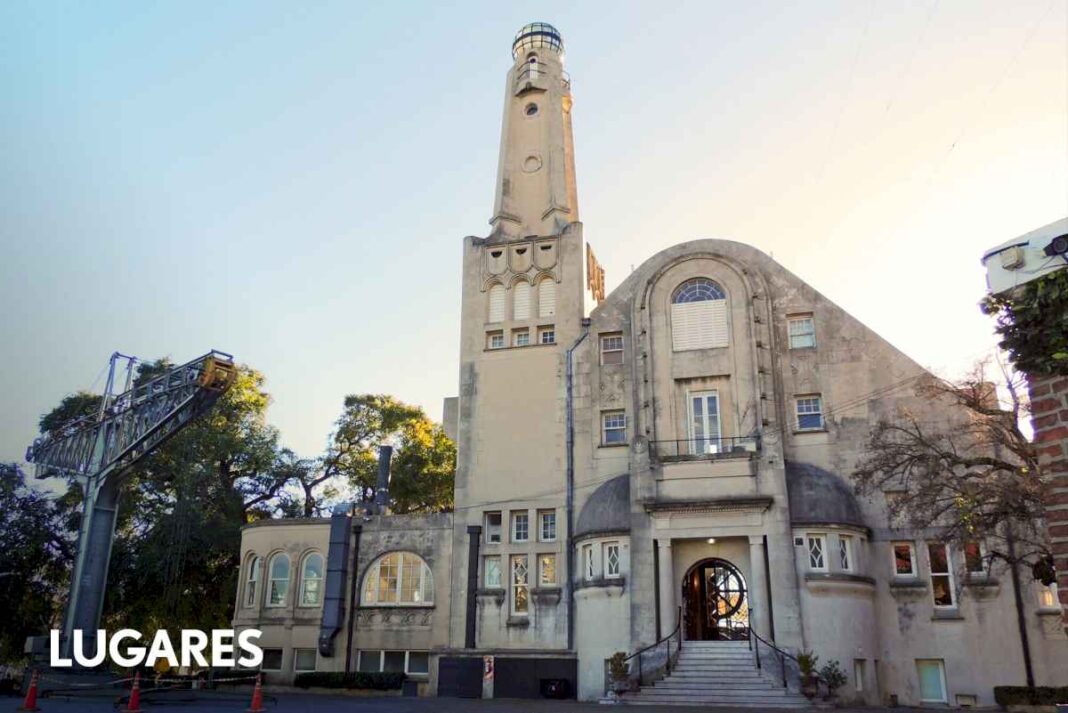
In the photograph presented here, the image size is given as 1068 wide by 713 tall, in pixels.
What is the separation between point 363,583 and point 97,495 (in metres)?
10.5

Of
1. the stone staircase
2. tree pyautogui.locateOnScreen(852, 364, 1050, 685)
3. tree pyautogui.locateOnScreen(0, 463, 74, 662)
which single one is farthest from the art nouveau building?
tree pyautogui.locateOnScreen(0, 463, 74, 662)

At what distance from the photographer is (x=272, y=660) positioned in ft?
114

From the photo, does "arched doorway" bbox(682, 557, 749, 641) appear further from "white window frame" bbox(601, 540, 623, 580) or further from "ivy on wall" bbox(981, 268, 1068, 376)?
"ivy on wall" bbox(981, 268, 1068, 376)

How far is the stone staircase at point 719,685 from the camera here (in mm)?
24828

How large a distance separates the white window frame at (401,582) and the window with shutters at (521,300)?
34.8 ft

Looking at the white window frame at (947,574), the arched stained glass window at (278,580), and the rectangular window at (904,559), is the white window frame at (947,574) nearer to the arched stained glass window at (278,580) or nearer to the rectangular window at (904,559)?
the rectangular window at (904,559)

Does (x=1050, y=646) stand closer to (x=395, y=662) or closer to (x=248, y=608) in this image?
(x=395, y=662)

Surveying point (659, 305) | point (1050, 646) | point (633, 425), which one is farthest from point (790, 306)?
point (1050, 646)

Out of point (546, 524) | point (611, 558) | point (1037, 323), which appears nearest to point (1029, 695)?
point (611, 558)

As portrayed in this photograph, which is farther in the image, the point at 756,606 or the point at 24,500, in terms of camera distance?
the point at 24,500

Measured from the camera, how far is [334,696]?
31.0 meters

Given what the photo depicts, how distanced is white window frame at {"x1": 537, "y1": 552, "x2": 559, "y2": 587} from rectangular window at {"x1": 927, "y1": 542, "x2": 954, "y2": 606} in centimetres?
1272

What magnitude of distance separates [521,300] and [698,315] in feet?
25.0

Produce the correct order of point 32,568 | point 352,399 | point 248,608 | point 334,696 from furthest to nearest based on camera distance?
point 352,399 < point 32,568 < point 248,608 < point 334,696
